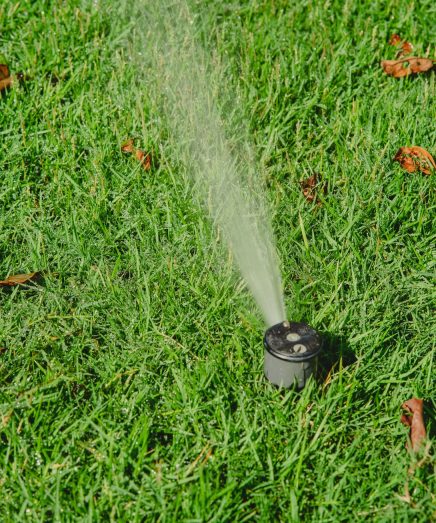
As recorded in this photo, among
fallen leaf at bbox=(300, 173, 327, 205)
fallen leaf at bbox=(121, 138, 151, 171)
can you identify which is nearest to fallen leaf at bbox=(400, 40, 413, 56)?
fallen leaf at bbox=(300, 173, 327, 205)

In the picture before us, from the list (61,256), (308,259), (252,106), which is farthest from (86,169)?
(308,259)

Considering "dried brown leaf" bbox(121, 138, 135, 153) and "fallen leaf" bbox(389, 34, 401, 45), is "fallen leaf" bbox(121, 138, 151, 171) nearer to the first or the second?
"dried brown leaf" bbox(121, 138, 135, 153)

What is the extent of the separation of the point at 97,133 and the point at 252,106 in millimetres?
711

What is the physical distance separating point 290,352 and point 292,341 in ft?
0.15

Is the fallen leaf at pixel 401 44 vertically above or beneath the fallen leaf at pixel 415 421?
above

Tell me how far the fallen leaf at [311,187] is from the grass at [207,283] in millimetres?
42

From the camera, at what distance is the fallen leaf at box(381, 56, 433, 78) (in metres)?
3.71

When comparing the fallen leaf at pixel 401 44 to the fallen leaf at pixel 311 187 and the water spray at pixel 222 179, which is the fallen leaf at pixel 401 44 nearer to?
the water spray at pixel 222 179

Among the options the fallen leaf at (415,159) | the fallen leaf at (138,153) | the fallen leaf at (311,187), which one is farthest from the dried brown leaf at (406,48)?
the fallen leaf at (138,153)

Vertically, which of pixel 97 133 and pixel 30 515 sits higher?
pixel 97 133

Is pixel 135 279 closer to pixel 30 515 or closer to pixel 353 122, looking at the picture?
pixel 30 515

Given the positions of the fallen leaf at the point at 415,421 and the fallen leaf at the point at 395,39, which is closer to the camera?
the fallen leaf at the point at 415,421

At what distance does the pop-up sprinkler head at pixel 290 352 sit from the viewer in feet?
7.61

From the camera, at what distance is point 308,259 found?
2.92 meters
